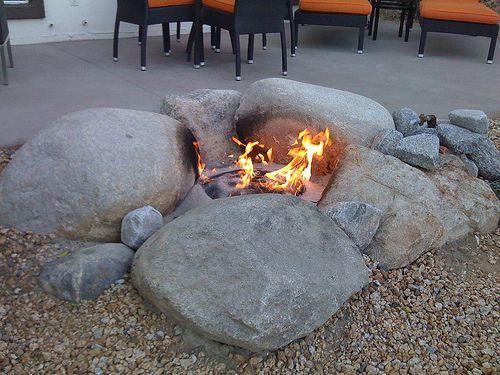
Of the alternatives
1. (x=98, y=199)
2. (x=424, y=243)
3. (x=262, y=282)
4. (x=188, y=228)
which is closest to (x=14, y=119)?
(x=98, y=199)

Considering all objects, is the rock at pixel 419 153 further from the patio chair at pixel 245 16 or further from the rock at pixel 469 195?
the patio chair at pixel 245 16

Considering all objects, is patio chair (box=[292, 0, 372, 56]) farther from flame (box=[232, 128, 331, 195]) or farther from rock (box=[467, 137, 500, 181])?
flame (box=[232, 128, 331, 195])

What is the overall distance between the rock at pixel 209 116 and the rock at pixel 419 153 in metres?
0.89

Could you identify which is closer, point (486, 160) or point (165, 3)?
point (486, 160)

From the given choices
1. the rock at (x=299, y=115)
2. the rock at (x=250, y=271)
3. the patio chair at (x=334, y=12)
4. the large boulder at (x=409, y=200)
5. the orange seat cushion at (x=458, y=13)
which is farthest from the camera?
the patio chair at (x=334, y=12)

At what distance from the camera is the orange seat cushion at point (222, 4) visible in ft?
14.7

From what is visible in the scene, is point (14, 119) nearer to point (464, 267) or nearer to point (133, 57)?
point (133, 57)

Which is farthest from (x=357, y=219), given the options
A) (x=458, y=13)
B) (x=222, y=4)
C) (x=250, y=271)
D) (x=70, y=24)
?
(x=70, y=24)

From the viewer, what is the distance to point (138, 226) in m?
2.29

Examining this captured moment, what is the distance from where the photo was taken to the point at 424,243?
8.18 ft

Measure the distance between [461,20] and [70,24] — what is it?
12.0ft

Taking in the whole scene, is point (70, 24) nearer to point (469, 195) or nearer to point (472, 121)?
point (472, 121)

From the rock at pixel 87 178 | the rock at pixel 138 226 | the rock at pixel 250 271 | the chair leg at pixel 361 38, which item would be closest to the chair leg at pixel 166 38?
the chair leg at pixel 361 38

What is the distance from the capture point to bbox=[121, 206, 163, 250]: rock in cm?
229
